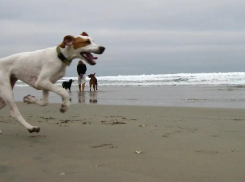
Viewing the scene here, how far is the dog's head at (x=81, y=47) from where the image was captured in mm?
4512

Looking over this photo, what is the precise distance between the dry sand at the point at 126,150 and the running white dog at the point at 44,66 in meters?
0.49

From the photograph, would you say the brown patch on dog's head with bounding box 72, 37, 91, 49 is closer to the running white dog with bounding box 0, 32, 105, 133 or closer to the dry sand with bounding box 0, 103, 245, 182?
the running white dog with bounding box 0, 32, 105, 133

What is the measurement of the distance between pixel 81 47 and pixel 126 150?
1649mm

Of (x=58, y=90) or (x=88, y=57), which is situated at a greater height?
(x=88, y=57)

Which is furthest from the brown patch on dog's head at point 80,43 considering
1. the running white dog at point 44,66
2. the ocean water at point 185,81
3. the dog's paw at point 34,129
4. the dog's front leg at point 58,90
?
the ocean water at point 185,81

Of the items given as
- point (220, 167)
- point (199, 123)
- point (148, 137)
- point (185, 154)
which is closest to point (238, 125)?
point (199, 123)

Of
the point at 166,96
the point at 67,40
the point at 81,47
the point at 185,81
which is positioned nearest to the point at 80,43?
the point at 81,47

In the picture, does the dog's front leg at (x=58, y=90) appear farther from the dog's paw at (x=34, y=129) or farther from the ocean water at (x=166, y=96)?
the ocean water at (x=166, y=96)

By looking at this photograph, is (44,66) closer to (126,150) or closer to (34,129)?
(34,129)

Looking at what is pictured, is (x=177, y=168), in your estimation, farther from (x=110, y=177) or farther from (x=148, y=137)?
(x=148, y=137)

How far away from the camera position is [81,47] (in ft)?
14.9

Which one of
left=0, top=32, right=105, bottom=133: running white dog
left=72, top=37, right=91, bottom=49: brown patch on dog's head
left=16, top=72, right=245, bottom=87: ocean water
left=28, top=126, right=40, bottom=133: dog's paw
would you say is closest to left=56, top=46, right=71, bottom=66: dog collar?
left=0, top=32, right=105, bottom=133: running white dog

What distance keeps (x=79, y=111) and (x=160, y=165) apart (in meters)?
4.79

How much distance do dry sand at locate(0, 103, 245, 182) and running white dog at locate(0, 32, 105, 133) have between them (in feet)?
1.62
